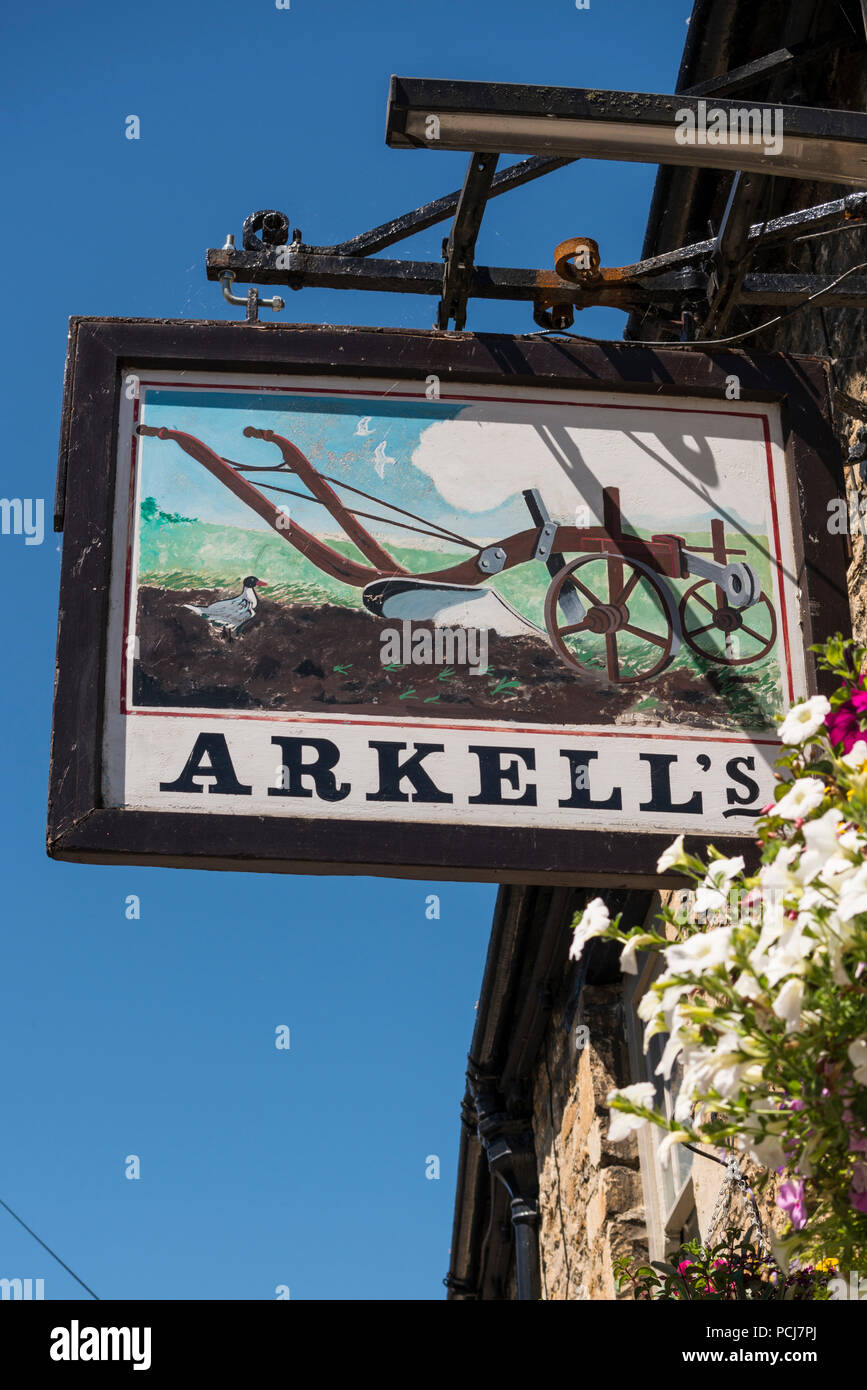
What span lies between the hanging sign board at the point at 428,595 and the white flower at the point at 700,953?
1.13 m

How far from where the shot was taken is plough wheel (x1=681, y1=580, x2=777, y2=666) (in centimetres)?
344

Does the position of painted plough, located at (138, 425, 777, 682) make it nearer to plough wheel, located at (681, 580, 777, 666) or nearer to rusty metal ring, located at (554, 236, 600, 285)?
plough wheel, located at (681, 580, 777, 666)

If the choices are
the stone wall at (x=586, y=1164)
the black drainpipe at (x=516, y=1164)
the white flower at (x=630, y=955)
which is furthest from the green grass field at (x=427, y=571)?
the black drainpipe at (x=516, y=1164)

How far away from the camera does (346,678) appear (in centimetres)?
332

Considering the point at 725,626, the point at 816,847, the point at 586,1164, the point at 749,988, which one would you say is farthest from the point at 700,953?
the point at 586,1164

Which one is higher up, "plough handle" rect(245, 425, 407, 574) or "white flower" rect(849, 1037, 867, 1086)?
"plough handle" rect(245, 425, 407, 574)

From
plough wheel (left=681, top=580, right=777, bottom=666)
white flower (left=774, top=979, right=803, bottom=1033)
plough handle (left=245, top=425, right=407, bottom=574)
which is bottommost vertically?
white flower (left=774, top=979, right=803, bottom=1033)

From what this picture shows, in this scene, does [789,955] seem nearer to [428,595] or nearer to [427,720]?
[427,720]

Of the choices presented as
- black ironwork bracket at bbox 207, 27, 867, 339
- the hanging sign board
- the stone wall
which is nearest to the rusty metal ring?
black ironwork bracket at bbox 207, 27, 867, 339

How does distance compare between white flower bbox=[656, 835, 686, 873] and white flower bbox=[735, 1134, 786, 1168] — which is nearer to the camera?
white flower bbox=[735, 1134, 786, 1168]

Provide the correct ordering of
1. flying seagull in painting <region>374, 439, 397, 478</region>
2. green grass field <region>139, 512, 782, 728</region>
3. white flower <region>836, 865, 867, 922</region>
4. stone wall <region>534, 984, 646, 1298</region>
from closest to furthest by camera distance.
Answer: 1. white flower <region>836, 865, 867, 922</region>
2. green grass field <region>139, 512, 782, 728</region>
3. flying seagull in painting <region>374, 439, 397, 478</region>
4. stone wall <region>534, 984, 646, 1298</region>

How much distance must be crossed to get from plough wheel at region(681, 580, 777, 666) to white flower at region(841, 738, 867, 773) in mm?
1249

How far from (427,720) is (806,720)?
46.7 inches
